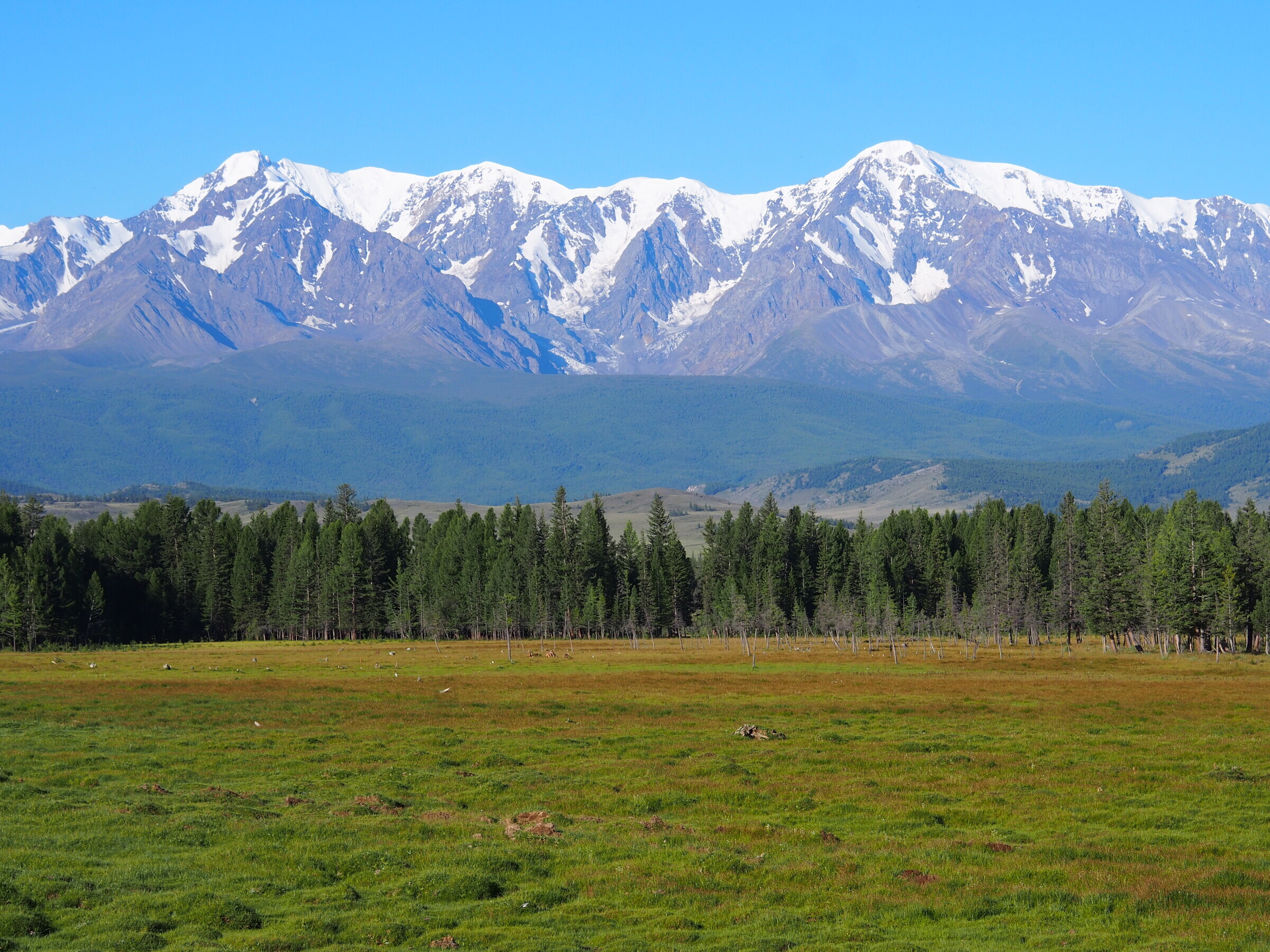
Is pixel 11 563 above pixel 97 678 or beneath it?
above

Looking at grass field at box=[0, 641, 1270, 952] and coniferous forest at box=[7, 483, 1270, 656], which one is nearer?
grass field at box=[0, 641, 1270, 952]

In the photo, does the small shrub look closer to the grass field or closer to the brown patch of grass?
the grass field

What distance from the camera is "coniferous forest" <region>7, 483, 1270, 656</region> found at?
12700cm

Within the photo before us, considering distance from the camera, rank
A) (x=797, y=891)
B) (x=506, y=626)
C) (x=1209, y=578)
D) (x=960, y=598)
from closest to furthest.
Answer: (x=797, y=891) → (x=1209, y=578) → (x=506, y=626) → (x=960, y=598)

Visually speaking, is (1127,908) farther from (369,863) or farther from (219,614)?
(219,614)

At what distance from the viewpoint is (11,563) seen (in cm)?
13025

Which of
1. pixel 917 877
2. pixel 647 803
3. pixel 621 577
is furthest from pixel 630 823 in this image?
pixel 621 577

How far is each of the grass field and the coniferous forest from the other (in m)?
66.4

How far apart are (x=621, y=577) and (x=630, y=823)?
13927 cm

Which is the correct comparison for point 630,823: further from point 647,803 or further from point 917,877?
point 917,877

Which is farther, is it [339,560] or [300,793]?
[339,560]

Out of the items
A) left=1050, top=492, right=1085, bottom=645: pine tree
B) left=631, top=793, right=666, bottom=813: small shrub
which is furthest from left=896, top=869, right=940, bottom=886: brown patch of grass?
left=1050, top=492, right=1085, bottom=645: pine tree

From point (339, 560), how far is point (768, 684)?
293 ft

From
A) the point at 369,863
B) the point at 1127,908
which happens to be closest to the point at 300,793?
the point at 369,863
